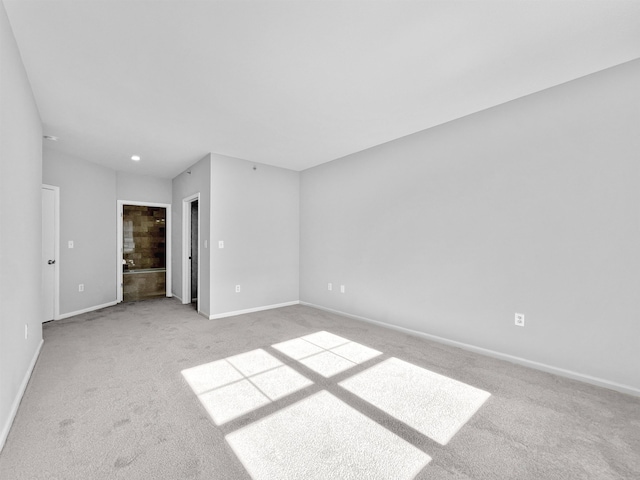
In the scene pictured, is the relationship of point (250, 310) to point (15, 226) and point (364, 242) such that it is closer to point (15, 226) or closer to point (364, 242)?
point (364, 242)

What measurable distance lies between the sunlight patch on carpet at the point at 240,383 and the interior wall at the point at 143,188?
4.21 meters

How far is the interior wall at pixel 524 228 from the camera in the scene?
217 cm

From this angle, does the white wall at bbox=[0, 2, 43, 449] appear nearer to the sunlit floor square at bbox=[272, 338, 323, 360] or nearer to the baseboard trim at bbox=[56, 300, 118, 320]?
the baseboard trim at bbox=[56, 300, 118, 320]

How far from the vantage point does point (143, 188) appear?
546 cm

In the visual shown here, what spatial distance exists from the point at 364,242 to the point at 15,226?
3.54 metres

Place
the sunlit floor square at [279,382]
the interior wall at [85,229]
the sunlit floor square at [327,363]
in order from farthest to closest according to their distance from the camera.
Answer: the interior wall at [85,229], the sunlit floor square at [327,363], the sunlit floor square at [279,382]

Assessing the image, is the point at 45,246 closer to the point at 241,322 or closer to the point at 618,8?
the point at 241,322

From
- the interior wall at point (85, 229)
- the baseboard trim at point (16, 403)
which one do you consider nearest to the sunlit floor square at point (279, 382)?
the baseboard trim at point (16, 403)

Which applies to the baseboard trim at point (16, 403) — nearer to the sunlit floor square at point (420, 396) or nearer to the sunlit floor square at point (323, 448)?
the sunlit floor square at point (323, 448)

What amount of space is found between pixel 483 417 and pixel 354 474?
3.33 feet

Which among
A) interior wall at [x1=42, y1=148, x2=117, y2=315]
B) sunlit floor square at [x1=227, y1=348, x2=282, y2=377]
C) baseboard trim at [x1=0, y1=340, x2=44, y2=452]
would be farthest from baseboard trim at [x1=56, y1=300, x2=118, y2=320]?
sunlit floor square at [x1=227, y1=348, x2=282, y2=377]

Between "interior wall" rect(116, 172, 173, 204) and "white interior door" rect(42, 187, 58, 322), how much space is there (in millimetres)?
1220

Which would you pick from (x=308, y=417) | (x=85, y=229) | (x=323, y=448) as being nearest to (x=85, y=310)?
(x=85, y=229)

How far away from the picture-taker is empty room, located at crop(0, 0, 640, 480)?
1600mm
